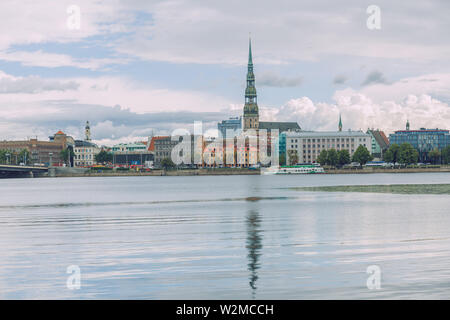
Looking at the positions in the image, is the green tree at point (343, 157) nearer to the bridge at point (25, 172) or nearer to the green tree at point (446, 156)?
the green tree at point (446, 156)

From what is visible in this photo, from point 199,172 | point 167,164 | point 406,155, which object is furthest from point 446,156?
point 167,164

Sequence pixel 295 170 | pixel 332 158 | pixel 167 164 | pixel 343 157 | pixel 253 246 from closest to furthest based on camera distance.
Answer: pixel 253 246 < pixel 343 157 < pixel 295 170 < pixel 332 158 < pixel 167 164

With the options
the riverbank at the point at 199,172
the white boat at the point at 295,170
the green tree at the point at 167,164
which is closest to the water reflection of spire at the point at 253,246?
the riverbank at the point at 199,172

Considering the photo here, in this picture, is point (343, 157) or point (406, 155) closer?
point (406, 155)

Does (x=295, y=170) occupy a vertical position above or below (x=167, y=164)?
below

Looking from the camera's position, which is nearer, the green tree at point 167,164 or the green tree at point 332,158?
the green tree at point 332,158

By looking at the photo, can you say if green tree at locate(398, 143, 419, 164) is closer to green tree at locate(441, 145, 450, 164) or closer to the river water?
green tree at locate(441, 145, 450, 164)

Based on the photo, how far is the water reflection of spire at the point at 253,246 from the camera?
14.8 m

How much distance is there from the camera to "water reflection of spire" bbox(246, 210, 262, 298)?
48.5 feet

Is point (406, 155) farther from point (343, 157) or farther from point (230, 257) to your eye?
point (230, 257)

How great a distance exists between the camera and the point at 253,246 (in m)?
20.3

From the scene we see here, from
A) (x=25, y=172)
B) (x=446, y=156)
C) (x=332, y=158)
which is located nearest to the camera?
(x=25, y=172)
